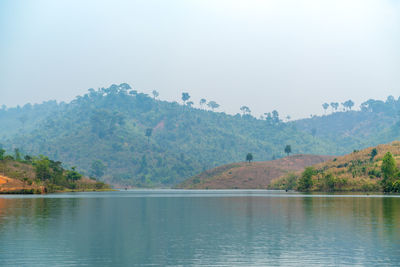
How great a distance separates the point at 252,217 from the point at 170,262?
4108cm

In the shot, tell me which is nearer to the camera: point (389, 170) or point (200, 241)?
point (200, 241)

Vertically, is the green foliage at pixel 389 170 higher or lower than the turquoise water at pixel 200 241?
higher

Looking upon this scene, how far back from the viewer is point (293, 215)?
81.5m

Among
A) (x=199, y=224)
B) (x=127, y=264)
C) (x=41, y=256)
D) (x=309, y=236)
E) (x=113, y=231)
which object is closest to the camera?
(x=127, y=264)

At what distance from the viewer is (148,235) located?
186 ft

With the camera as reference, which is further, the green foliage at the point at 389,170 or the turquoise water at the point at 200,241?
the green foliage at the point at 389,170

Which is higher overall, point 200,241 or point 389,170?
point 389,170

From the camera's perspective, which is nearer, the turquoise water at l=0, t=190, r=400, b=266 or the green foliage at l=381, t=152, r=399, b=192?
the turquoise water at l=0, t=190, r=400, b=266

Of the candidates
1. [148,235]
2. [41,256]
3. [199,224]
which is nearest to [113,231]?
[148,235]

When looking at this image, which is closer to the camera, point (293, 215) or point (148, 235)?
point (148, 235)

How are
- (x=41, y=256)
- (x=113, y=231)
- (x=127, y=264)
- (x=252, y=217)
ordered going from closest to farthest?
(x=127, y=264) → (x=41, y=256) → (x=113, y=231) → (x=252, y=217)

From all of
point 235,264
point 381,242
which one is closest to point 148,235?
point 235,264

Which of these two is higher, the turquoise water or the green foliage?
the green foliage

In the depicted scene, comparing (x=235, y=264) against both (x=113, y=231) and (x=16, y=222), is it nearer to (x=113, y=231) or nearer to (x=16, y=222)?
(x=113, y=231)
